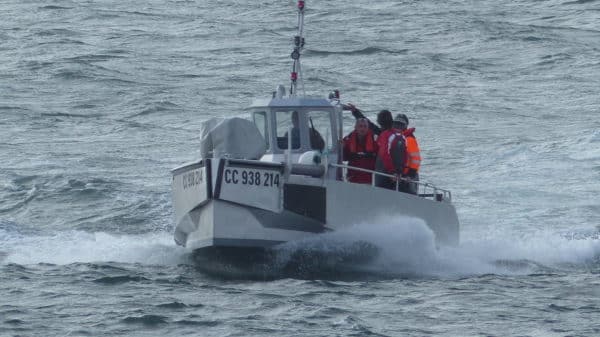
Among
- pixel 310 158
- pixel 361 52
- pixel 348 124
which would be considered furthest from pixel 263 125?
pixel 361 52

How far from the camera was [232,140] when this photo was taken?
1603 cm

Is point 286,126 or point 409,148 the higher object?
point 286,126

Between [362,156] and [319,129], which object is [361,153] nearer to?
[362,156]

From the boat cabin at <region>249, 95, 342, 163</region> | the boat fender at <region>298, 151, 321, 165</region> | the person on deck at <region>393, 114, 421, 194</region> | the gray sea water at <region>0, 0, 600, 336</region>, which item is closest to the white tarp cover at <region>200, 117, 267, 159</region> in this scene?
the boat fender at <region>298, 151, 321, 165</region>

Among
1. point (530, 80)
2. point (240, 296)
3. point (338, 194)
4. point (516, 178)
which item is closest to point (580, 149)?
point (516, 178)

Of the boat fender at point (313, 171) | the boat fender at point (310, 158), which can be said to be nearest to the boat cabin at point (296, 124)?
the boat fender at point (310, 158)

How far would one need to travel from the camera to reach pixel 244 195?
15688 millimetres

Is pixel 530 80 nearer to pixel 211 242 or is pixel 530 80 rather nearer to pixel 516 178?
pixel 516 178

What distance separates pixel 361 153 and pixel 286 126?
38.5 inches

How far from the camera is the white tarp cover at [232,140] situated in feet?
52.5

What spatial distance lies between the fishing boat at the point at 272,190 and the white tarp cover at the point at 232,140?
0.04 feet

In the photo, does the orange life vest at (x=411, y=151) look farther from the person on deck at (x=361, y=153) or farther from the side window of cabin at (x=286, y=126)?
the side window of cabin at (x=286, y=126)

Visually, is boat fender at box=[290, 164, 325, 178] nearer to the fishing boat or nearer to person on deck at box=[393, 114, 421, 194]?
the fishing boat

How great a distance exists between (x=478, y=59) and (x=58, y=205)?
18.8 m
